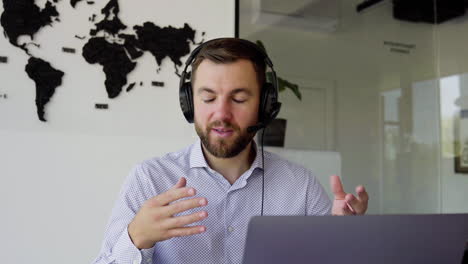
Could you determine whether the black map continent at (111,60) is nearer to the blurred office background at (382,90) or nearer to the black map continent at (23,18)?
the black map continent at (23,18)

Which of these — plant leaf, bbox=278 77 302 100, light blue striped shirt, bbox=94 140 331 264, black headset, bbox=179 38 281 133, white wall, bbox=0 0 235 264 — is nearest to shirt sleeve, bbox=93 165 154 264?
light blue striped shirt, bbox=94 140 331 264

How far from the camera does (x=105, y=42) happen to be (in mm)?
2363

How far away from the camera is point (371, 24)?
3625mm

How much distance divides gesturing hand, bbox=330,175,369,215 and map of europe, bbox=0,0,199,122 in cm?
161

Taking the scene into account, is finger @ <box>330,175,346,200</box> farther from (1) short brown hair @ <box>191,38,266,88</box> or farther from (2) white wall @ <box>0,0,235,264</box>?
(2) white wall @ <box>0,0,235,264</box>

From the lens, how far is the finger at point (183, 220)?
2.54ft

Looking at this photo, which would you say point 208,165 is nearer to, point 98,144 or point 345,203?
point 345,203

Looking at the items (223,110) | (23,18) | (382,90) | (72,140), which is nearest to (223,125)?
(223,110)

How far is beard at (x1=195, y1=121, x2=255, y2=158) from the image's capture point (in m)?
1.17

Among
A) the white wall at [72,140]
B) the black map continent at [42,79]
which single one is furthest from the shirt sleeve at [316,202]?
the black map continent at [42,79]

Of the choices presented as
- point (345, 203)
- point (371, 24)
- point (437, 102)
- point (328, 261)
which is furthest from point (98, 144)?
point (437, 102)

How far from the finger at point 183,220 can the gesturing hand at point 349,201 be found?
37 centimetres

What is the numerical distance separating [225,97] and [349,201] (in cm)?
40

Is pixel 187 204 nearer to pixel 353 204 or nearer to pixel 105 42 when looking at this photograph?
pixel 353 204
